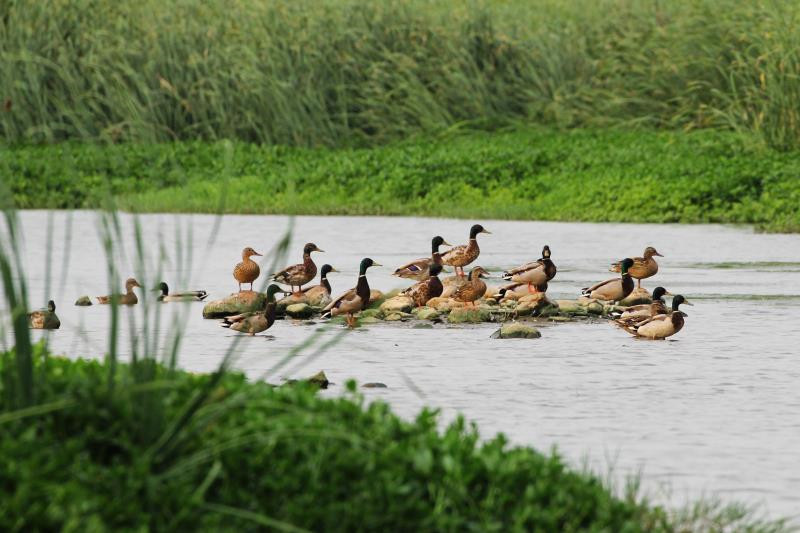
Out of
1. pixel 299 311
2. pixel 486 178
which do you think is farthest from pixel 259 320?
pixel 486 178

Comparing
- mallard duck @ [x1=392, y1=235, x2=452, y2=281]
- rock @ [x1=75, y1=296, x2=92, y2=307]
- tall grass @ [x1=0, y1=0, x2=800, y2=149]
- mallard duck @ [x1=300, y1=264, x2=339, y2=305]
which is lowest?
rock @ [x1=75, y1=296, x2=92, y2=307]

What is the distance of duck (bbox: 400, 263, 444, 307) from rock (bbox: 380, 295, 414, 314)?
48 millimetres

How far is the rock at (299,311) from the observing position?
38.3ft

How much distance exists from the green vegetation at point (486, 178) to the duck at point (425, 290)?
22.1 feet

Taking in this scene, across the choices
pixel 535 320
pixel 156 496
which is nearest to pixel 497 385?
pixel 535 320

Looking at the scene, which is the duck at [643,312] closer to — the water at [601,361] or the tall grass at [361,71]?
the water at [601,361]

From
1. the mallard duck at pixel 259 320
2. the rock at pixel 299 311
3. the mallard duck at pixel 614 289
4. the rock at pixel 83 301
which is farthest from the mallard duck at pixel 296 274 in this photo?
the mallard duck at pixel 614 289

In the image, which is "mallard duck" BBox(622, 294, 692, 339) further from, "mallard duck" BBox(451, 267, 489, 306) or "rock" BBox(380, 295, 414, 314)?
"rock" BBox(380, 295, 414, 314)

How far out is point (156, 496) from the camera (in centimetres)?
469

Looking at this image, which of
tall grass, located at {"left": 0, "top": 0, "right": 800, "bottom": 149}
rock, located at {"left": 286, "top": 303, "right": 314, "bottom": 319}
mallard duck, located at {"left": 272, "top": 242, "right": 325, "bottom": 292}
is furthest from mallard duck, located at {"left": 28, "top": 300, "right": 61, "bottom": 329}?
tall grass, located at {"left": 0, "top": 0, "right": 800, "bottom": 149}

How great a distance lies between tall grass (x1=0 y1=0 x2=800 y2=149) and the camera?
24.4 meters

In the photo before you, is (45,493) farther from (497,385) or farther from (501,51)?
(501,51)

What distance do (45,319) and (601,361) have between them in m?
3.29

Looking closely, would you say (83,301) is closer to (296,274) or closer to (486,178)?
(296,274)
